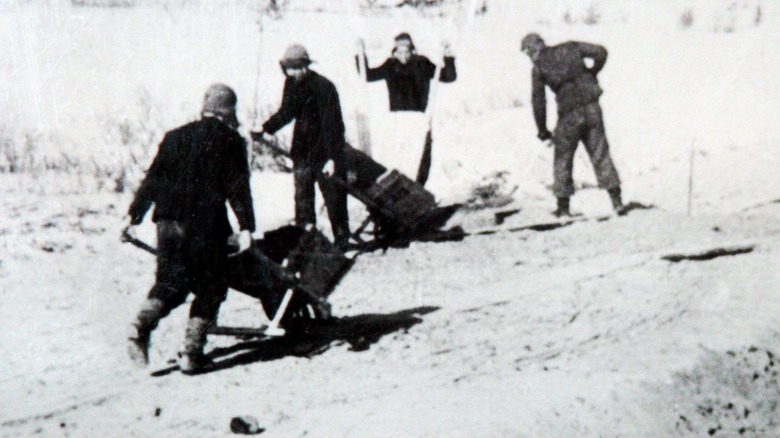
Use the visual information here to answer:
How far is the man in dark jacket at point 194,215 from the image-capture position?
507cm

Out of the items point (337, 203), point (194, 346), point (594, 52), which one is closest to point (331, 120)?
point (337, 203)

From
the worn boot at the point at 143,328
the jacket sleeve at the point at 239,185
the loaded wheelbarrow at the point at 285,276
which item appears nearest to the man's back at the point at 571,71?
the loaded wheelbarrow at the point at 285,276

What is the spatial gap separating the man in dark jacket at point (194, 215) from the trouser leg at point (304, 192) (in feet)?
7.27

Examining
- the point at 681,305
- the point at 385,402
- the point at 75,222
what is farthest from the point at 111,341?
the point at 681,305

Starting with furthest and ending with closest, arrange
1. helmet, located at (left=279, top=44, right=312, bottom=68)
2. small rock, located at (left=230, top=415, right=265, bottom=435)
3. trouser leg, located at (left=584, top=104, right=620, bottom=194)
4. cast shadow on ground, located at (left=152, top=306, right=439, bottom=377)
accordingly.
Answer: trouser leg, located at (left=584, top=104, right=620, bottom=194) < helmet, located at (left=279, top=44, right=312, bottom=68) < cast shadow on ground, located at (left=152, top=306, right=439, bottom=377) < small rock, located at (left=230, top=415, right=265, bottom=435)

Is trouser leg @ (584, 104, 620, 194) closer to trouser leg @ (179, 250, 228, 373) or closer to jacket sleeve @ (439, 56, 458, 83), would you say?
jacket sleeve @ (439, 56, 458, 83)

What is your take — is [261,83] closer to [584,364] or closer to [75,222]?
[75,222]

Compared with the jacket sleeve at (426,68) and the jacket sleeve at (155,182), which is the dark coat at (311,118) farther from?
the jacket sleeve at (155,182)

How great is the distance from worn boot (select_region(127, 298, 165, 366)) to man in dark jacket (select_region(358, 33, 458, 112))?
3646 millimetres

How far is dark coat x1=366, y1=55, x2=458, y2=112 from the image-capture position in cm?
826

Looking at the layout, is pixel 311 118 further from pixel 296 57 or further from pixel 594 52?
pixel 594 52

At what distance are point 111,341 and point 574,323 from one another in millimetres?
2942

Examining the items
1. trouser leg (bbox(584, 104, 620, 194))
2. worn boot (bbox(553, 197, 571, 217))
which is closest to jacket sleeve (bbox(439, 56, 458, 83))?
trouser leg (bbox(584, 104, 620, 194))

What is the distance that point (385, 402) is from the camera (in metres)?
4.83
